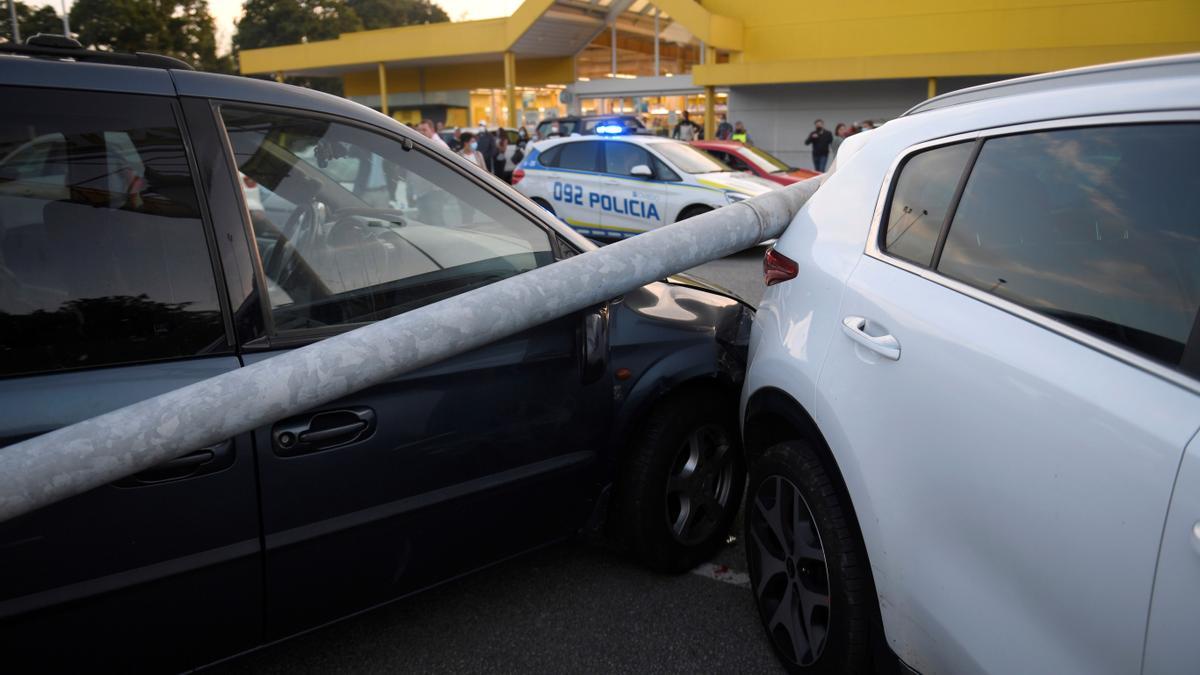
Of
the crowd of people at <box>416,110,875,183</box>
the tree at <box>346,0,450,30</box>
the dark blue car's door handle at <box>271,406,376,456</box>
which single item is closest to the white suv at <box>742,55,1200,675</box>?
the dark blue car's door handle at <box>271,406,376,456</box>

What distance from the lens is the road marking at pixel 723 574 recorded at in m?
3.02

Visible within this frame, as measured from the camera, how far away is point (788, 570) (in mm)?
2443

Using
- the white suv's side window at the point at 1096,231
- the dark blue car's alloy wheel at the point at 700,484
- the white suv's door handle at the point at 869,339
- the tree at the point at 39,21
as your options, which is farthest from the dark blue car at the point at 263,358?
the tree at the point at 39,21

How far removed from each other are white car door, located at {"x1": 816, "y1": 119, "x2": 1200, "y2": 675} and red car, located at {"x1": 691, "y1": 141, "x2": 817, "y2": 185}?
35.0 ft

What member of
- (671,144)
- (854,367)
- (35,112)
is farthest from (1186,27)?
(35,112)

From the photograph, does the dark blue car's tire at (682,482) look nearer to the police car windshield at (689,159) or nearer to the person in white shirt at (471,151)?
the police car windshield at (689,159)

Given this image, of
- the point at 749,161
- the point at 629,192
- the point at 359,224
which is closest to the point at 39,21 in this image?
the point at 629,192

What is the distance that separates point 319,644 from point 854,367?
1.93 m

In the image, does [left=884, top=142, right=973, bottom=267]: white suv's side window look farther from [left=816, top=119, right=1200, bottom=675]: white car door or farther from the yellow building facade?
the yellow building facade

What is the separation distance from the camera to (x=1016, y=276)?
5.94 feet

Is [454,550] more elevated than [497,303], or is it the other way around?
[497,303]

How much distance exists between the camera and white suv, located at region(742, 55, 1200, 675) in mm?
1370

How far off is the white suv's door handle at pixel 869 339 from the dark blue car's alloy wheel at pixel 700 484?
0.93 m

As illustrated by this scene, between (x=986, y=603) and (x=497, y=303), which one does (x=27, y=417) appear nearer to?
(x=497, y=303)
